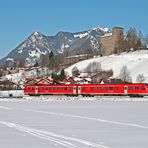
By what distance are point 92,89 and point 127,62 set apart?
10851 centimetres

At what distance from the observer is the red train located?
66875 mm

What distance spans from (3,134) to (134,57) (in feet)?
554

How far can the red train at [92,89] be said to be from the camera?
219 ft

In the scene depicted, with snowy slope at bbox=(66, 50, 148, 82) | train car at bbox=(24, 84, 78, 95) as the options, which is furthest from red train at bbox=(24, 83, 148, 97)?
snowy slope at bbox=(66, 50, 148, 82)

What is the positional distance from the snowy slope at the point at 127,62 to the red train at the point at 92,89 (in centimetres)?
8064

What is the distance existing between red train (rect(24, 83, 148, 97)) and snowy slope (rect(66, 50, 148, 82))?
8064cm

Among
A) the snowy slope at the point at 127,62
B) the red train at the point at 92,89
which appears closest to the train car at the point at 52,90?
the red train at the point at 92,89

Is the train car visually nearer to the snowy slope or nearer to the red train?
the red train

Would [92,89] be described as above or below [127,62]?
below

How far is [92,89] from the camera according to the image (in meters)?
72.3

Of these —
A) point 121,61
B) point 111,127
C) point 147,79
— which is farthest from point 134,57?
point 111,127

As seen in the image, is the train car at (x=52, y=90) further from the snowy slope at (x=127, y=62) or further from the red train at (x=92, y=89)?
the snowy slope at (x=127, y=62)

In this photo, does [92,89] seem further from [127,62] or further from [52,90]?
[127,62]

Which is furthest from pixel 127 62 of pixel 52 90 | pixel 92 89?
pixel 92 89
